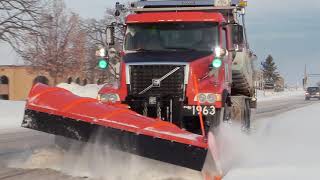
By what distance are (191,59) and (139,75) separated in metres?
0.93

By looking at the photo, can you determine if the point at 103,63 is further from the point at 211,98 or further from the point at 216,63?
the point at 211,98

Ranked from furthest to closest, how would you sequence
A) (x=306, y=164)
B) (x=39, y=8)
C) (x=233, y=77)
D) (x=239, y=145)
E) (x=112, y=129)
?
(x=39, y=8)
(x=233, y=77)
(x=239, y=145)
(x=306, y=164)
(x=112, y=129)

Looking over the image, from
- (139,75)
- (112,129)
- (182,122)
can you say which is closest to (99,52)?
(139,75)

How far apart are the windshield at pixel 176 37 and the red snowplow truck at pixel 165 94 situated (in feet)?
0.06

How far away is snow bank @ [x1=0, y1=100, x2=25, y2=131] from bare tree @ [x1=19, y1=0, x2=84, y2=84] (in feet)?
15.2

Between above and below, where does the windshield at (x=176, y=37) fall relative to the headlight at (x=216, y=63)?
above

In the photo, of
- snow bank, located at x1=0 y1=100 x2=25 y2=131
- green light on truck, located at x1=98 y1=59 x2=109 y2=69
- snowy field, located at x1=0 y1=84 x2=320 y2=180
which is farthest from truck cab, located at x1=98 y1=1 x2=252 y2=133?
snow bank, located at x1=0 y1=100 x2=25 y2=131

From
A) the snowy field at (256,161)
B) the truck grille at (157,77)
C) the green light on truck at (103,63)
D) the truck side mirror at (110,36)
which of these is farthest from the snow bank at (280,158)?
the truck side mirror at (110,36)

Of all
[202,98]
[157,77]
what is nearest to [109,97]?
[157,77]

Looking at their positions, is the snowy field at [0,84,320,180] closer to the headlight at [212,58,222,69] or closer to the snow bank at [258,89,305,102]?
the headlight at [212,58,222,69]

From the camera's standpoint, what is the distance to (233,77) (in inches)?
488

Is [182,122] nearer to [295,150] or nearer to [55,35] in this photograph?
[295,150]

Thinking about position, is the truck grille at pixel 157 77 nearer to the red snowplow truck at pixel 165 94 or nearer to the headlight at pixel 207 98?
the red snowplow truck at pixel 165 94

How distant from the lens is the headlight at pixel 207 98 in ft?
29.7
